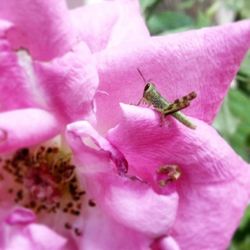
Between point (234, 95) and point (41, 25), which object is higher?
point (41, 25)

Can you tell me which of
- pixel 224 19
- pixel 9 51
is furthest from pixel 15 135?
pixel 224 19

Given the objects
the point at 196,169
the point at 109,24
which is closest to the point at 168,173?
the point at 196,169

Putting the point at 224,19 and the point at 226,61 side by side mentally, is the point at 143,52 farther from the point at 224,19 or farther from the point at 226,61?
the point at 224,19

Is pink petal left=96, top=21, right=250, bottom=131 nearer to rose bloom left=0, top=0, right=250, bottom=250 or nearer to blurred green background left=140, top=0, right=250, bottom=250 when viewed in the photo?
rose bloom left=0, top=0, right=250, bottom=250

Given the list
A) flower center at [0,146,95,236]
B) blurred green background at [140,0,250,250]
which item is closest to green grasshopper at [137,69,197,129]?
flower center at [0,146,95,236]

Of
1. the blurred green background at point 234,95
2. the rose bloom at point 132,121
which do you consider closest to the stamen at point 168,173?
the rose bloom at point 132,121

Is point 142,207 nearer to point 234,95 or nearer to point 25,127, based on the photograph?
point 25,127

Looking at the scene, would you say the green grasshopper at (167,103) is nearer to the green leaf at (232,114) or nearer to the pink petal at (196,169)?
the pink petal at (196,169)
